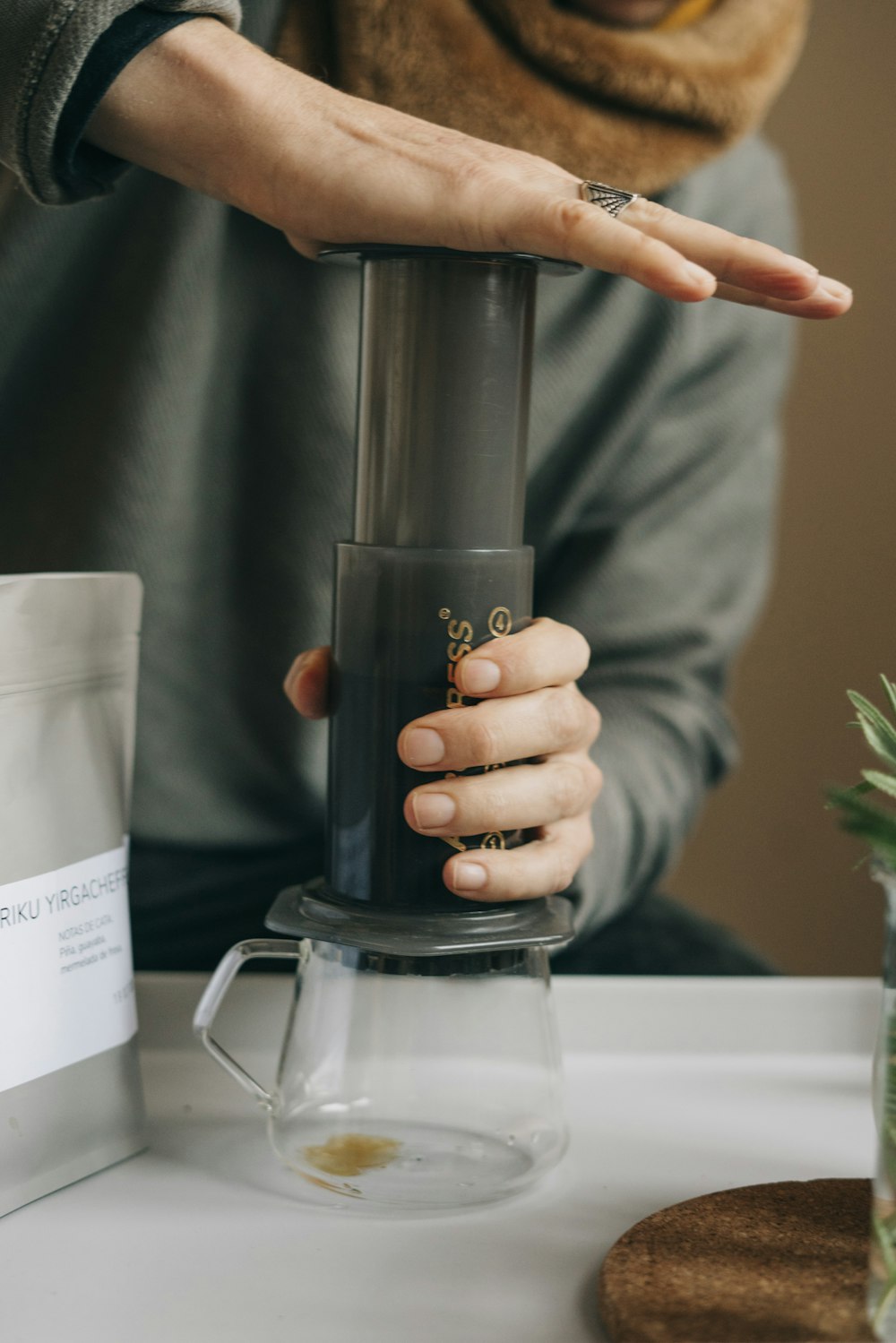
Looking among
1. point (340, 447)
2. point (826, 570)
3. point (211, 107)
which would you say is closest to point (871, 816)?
point (211, 107)

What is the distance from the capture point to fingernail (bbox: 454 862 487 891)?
45cm

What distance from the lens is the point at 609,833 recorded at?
82cm

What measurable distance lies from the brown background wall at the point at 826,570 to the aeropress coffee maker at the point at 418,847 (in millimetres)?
705

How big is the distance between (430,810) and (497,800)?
3 cm

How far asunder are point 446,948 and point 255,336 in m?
0.56

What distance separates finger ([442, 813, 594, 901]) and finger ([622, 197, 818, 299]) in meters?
0.24

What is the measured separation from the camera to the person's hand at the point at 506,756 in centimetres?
45

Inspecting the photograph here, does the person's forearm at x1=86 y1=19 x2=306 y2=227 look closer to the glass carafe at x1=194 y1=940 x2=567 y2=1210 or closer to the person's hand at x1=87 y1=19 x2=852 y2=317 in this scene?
the person's hand at x1=87 y1=19 x2=852 y2=317

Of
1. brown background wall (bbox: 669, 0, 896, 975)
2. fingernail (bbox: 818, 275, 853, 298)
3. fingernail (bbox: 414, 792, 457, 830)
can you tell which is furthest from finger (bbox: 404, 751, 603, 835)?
brown background wall (bbox: 669, 0, 896, 975)

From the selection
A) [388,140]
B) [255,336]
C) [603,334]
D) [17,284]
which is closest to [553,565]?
[603,334]

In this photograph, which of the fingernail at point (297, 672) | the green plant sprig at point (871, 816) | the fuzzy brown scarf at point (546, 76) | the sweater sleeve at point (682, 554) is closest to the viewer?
the green plant sprig at point (871, 816)

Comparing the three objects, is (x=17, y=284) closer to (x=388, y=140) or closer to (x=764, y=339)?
(x=388, y=140)

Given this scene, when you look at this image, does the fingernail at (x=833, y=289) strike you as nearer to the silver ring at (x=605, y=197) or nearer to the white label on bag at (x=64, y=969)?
the silver ring at (x=605, y=197)

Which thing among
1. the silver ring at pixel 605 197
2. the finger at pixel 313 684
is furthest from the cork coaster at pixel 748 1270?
the silver ring at pixel 605 197
